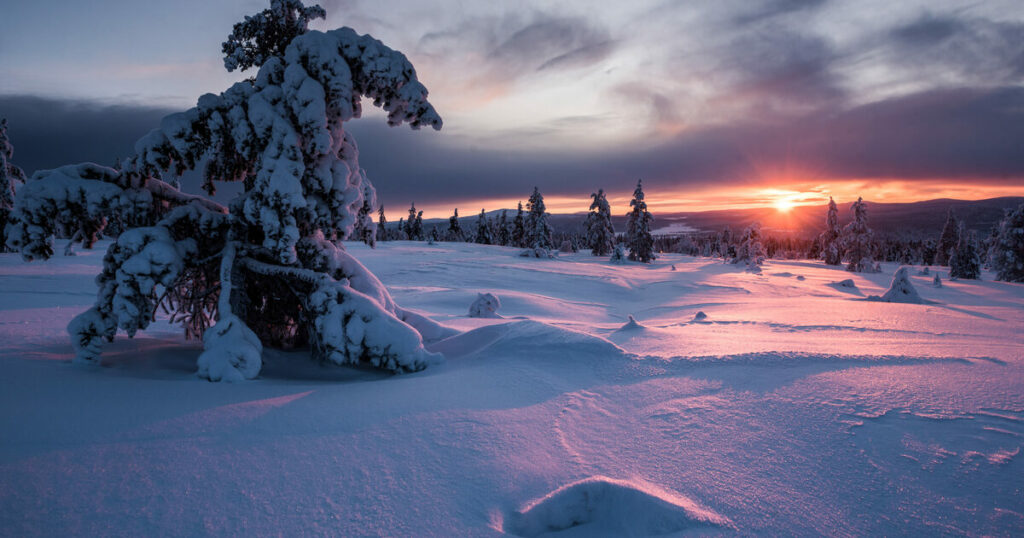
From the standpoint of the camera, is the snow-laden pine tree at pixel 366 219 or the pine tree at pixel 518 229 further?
the pine tree at pixel 518 229

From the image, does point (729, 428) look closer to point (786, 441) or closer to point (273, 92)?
point (786, 441)

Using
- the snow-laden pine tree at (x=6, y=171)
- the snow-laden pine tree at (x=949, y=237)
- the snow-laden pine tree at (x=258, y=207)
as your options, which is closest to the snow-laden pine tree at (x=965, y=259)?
the snow-laden pine tree at (x=949, y=237)

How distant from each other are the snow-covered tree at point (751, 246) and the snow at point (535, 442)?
1638 inches

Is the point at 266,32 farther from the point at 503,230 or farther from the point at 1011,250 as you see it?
the point at 503,230

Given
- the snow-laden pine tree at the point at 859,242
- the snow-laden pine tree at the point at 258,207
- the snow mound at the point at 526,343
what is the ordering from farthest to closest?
the snow-laden pine tree at the point at 859,242
the snow mound at the point at 526,343
the snow-laden pine tree at the point at 258,207

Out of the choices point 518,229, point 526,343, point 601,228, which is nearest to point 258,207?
point 526,343

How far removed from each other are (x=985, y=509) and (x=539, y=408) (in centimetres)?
239

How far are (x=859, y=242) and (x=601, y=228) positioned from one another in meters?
26.4

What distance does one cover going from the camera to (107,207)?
4746 mm

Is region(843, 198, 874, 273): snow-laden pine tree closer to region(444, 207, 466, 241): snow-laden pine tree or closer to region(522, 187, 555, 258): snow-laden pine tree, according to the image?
region(522, 187, 555, 258): snow-laden pine tree

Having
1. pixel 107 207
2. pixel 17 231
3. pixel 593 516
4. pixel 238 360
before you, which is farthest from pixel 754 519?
pixel 17 231

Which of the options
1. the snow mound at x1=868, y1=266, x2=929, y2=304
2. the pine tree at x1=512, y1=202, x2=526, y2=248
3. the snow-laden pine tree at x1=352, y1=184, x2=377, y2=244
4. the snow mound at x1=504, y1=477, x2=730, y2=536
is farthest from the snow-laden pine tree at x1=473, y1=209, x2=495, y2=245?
the snow mound at x1=504, y1=477, x2=730, y2=536

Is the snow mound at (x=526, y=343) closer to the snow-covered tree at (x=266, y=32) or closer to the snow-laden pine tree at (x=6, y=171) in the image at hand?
the snow-covered tree at (x=266, y=32)

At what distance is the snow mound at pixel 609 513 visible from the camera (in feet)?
6.20
